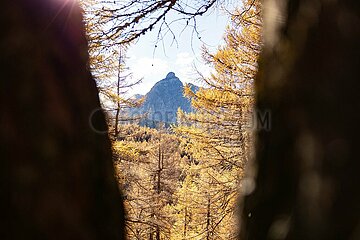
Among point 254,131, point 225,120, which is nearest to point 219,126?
point 225,120
